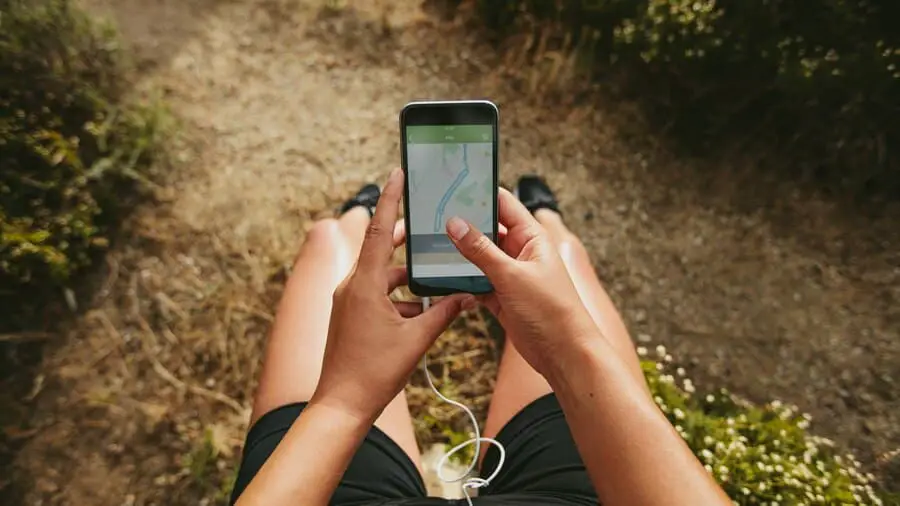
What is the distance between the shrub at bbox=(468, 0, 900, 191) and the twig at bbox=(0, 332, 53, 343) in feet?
6.45

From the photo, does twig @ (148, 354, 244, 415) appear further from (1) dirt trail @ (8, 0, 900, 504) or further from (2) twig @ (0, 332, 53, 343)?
(2) twig @ (0, 332, 53, 343)

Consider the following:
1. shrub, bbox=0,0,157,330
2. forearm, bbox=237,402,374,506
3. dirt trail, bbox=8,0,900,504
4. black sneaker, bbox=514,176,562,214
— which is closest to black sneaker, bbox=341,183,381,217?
dirt trail, bbox=8,0,900,504

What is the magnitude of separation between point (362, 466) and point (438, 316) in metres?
0.38

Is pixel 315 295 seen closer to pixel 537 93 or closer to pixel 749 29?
pixel 537 93

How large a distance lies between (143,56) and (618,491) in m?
2.29

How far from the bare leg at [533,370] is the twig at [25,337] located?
139 cm

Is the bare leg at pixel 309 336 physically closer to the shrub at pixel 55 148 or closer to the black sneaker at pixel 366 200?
the black sneaker at pixel 366 200

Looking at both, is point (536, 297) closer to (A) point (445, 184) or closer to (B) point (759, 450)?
(A) point (445, 184)

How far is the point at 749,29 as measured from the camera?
1.92 metres

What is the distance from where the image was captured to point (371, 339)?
1.11 meters

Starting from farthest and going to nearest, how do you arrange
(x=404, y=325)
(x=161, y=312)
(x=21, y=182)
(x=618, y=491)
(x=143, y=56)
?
(x=143, y=56)
(x=161, y=312)
(x=21, y=182)
(x=404, y=325)
(x=618, y=491)

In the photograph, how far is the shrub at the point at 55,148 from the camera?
6.13 feet

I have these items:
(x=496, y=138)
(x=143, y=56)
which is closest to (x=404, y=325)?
(x=496, y=138)

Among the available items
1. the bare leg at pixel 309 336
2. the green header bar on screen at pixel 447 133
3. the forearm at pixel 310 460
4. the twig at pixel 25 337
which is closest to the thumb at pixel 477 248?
the green header bar on screen at pixel 447 133
